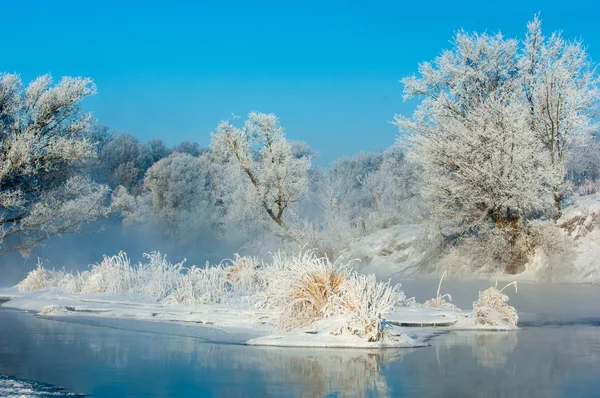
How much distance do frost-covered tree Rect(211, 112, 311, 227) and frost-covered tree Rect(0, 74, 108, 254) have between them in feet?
40.2

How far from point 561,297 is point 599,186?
16000 mm

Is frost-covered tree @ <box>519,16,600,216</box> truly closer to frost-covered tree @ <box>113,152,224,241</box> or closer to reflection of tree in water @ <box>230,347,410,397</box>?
reflection of tree in water @ <box>230,347,410,397</box>

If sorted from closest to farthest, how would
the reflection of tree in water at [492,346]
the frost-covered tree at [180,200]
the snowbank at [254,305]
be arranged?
the reflection of tree in water at [492,346], the snowbank at [254,305], the frost-covered tree at [180,200]

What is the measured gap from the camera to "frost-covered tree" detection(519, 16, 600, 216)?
27.0m

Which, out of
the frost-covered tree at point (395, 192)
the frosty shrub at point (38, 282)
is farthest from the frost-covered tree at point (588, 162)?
the frosty shrub at point (38, 282)

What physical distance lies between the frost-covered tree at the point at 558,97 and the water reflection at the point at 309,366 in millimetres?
16719

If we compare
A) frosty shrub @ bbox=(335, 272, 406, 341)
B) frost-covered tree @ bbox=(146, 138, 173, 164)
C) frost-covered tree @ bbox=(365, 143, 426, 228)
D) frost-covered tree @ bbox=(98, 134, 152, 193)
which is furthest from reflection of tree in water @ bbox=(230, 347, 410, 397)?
frost-covered tree @ bbox=(146, 138, 173, 164)

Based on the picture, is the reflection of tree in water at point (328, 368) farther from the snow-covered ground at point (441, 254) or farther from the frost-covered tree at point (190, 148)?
the frost-covered tree at point (190, 148)

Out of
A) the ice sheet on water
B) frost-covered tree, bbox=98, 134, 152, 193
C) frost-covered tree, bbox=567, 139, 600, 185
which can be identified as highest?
frost-covered tree, bbox=98, 134, 152, 193

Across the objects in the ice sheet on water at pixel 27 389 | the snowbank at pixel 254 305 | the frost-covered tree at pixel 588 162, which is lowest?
the ice sheet on water at pixel 27 389

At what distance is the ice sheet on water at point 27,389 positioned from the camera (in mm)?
7307

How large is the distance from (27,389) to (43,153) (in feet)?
54.7

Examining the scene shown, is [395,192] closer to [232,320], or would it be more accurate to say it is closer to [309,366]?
[232,320]

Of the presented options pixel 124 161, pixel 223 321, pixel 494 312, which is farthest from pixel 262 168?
pixel 124 161
